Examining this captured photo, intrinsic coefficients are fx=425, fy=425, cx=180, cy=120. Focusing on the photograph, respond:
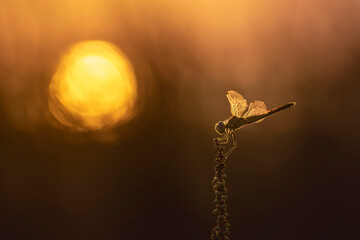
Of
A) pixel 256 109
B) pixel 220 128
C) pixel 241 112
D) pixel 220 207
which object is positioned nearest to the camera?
pixel 220 207

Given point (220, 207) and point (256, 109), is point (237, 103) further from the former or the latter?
point (220, 207)

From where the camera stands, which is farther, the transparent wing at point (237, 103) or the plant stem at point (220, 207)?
the transparent wing at point (237, 103)

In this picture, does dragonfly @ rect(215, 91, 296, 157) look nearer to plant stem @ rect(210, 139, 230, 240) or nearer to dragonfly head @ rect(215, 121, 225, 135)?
dragonfly head @ rect(215, 121, 225, 135)

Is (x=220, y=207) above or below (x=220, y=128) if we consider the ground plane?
below

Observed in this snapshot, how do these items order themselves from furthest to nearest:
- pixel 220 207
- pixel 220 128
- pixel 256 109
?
1. pixel 256 109
2. pixel 220 128
3. pixel 220 207

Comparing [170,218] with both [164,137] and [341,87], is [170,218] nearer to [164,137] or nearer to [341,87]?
[164,137]

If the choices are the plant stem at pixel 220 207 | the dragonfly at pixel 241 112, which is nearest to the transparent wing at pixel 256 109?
the dragonfly at pixel 241 112

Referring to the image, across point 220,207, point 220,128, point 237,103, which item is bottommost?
point 220,207

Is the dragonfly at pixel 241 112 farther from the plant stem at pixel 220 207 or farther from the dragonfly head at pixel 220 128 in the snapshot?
the plant stem at pixel 220 207

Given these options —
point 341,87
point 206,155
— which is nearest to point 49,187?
point 206,155

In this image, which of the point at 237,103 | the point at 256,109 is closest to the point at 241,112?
the point at 237,103

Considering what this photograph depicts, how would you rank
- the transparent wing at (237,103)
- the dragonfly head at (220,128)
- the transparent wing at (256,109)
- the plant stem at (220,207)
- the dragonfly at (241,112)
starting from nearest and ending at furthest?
1. the plant stem at (220,207)
2. the dragonfly head at (220,128)
3. the dragonfly at (241,112)
4. the transparent wing at (237,103)
5. the transparent wing at (256,109)
